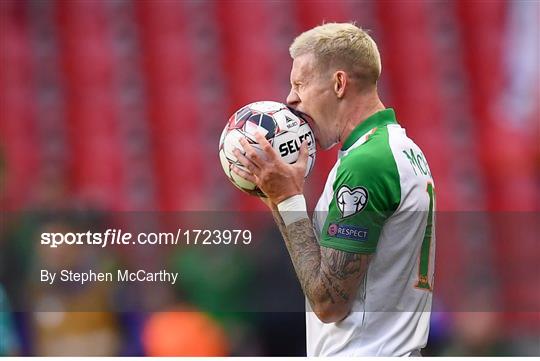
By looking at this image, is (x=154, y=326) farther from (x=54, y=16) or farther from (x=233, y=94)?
(x=54, y=16)

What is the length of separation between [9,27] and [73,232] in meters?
3.48

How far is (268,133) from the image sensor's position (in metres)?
3.08

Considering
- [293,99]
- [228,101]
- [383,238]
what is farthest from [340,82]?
[228,101]

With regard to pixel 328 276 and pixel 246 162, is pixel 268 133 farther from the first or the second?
pixel 328 276

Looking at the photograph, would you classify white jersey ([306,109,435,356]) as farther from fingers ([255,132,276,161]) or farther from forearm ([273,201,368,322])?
fingers ([255,132,276,161])

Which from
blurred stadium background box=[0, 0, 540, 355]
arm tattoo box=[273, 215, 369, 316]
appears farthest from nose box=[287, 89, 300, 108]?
blurred stadium background box=[0, 0, 540, 355]

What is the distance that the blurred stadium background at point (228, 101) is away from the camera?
766cm

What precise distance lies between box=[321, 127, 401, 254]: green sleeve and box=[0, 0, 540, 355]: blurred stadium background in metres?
4.54

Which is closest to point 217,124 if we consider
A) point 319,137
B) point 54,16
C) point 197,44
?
point 197,44

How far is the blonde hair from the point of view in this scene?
9.86ft

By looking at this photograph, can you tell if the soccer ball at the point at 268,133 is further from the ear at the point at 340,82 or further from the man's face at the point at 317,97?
the ear at the point at 340,82

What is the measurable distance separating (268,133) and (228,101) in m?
5.41

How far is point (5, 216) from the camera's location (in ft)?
22.7

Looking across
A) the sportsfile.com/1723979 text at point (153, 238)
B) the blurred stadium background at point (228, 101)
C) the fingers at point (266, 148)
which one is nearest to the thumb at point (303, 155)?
the fingers at point (266, 148)
